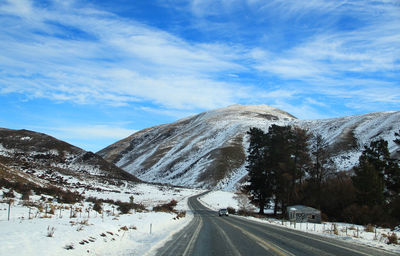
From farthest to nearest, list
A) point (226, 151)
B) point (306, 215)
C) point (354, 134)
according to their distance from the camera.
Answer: point (226, 151) < point (354, 134) < point (306, 215)

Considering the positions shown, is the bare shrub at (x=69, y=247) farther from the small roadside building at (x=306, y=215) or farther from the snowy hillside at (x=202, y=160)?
the snowy hillside at (x=202, y=160)

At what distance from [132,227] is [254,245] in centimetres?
693

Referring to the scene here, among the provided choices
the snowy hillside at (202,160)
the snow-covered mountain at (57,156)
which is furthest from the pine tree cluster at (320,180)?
the snowy hillside at (202,160)

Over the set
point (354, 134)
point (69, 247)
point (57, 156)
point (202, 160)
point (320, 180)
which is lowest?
point (69, 247)

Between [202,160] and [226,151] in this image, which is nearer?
[202,160]

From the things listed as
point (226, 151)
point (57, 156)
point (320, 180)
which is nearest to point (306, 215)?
point (320, 180)

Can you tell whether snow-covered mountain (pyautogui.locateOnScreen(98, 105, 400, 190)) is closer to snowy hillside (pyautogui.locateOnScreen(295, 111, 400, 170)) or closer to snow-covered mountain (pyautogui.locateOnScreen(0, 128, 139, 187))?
snowy hillside (pyautogui.locateOnScreen(295, 111, 400, 170))

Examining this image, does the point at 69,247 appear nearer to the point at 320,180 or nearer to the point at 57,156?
Answer: the point at 320,180

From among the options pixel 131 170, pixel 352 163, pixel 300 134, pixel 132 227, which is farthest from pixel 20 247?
pixel 131 170

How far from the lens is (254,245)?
47.0ft

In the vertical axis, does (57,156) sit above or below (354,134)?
below

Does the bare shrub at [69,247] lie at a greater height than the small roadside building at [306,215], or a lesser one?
greater

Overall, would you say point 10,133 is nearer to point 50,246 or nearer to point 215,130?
point 50,246

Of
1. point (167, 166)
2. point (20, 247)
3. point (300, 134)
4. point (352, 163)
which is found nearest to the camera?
point (20, 247)
